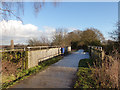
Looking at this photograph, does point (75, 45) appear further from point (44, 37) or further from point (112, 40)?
point (112, 40)

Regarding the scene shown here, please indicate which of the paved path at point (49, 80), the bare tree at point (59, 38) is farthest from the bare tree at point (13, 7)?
the bare tree at point (59, 38)

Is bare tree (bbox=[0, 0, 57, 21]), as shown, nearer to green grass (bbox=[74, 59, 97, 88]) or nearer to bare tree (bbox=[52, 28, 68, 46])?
green grass (bbox=[74, 59, 97, 88])

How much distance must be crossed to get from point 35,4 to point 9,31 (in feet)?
3.74

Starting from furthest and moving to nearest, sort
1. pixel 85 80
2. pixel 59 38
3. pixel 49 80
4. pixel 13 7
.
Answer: pixel 59 38 < pixel 49 80 < pixel 85 80 < pixel 13 7

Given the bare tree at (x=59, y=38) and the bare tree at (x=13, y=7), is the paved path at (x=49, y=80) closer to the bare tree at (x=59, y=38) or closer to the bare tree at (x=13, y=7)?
the bare tree at (x=13, y=7)

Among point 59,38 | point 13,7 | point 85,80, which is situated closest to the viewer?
point 13,7

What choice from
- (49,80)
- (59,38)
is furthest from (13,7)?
(59,38)

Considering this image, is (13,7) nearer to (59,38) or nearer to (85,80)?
(85,80)

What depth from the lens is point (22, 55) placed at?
19.7ft

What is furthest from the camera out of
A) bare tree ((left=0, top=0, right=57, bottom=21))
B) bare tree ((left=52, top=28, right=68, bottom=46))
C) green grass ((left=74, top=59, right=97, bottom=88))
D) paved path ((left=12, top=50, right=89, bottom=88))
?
bare tree ((left=52, top=28, right=68, bottom=46))

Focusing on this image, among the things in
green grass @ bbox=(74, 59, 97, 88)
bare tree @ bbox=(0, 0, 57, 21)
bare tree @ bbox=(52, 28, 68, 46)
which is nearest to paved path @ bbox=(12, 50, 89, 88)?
green grass @ bbox=(74, 59, 97, 88)

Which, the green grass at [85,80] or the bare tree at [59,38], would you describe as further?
the bare tree at [59,38]

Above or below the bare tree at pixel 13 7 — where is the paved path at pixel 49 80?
below

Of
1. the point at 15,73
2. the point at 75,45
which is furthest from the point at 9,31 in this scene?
the point at 75,45
